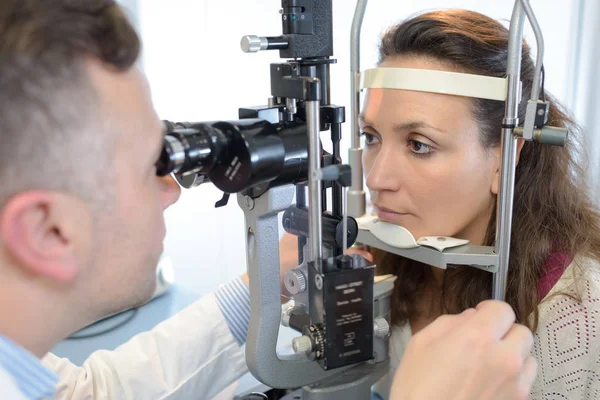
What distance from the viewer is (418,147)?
3.97 feet

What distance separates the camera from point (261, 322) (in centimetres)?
91

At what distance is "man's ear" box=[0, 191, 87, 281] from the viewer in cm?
64

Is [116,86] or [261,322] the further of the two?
→ [261,322]

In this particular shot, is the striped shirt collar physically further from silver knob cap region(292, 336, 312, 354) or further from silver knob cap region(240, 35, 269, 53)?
silver knob cap region(240, 35, 269, 53)

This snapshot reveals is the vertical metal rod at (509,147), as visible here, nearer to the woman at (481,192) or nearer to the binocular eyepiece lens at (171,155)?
the woman at (481,192)

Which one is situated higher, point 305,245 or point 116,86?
point 116,86

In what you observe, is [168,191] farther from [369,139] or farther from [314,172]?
[369,139]

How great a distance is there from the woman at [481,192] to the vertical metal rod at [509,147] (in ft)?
0.87

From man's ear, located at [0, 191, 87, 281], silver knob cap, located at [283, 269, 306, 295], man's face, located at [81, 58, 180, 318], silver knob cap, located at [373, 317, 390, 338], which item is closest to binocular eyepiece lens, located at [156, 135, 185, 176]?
man's face, located at [81, 58, 180, 318]

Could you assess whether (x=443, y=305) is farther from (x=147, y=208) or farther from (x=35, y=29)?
(x=35, y=29)

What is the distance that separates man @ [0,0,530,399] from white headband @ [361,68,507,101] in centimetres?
46

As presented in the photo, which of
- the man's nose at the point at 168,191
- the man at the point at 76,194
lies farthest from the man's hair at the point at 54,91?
the man's nose at the point at 168,191

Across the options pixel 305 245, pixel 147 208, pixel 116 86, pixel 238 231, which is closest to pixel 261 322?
pixel 305 245

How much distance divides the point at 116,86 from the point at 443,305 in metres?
0.94
